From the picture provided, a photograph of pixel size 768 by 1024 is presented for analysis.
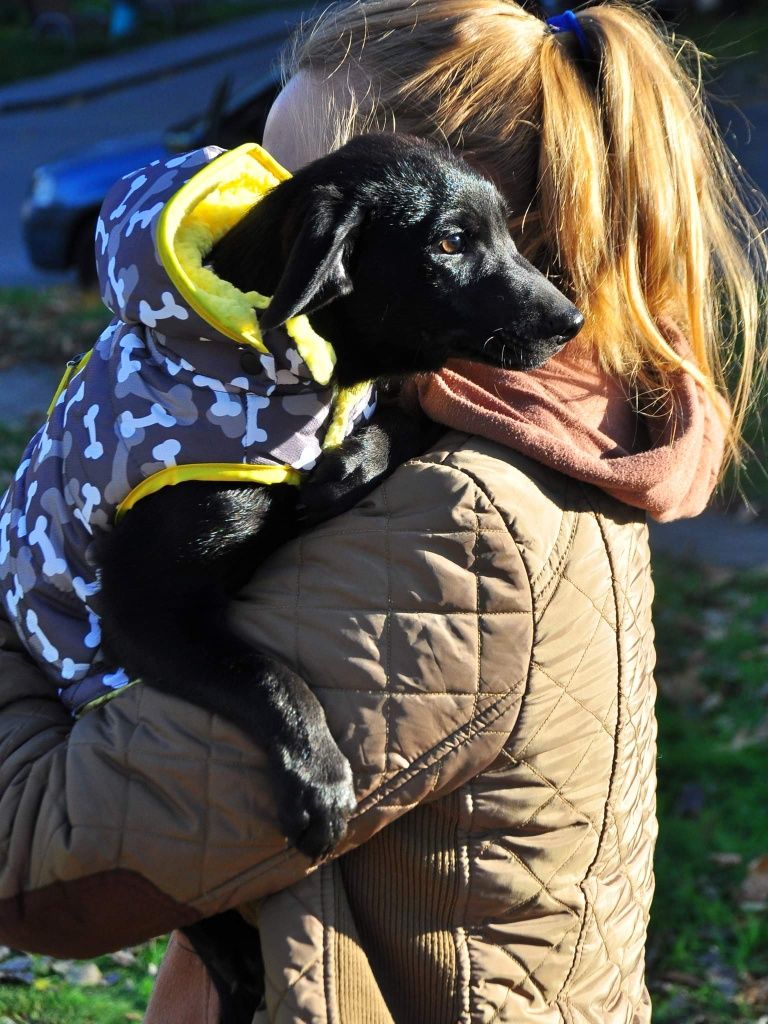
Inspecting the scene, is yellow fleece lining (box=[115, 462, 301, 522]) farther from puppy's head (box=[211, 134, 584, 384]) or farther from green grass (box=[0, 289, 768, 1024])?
green grass (box=[0, 289, 768, 1024])

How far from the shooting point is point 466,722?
1.67 metres

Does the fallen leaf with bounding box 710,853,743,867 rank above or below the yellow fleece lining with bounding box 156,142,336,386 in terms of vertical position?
below

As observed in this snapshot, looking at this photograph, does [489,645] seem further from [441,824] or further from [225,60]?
[225,60]

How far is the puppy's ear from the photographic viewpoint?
186cm

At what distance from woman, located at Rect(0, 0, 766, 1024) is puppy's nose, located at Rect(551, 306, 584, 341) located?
0.05m

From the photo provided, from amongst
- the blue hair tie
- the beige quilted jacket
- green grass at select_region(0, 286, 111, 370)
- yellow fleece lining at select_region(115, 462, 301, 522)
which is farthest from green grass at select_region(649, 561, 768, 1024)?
green grass at select_region(0, 286, 111, 370)

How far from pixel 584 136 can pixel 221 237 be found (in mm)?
590

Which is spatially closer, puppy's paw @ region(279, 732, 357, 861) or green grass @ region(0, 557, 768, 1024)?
puppy's paw @ region(279, 732, 357, 861)

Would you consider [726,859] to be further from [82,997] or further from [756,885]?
[82,997]

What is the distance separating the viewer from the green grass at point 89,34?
20.7 meters

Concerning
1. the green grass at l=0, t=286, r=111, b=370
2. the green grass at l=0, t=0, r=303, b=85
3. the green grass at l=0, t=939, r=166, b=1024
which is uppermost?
the green grass at l=0, t=939, r=166, b=1024

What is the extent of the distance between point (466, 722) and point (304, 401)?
567 millimetres

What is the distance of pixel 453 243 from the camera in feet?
6.89

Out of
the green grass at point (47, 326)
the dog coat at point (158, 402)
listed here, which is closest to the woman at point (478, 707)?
the dog coat at point (158, 402)
